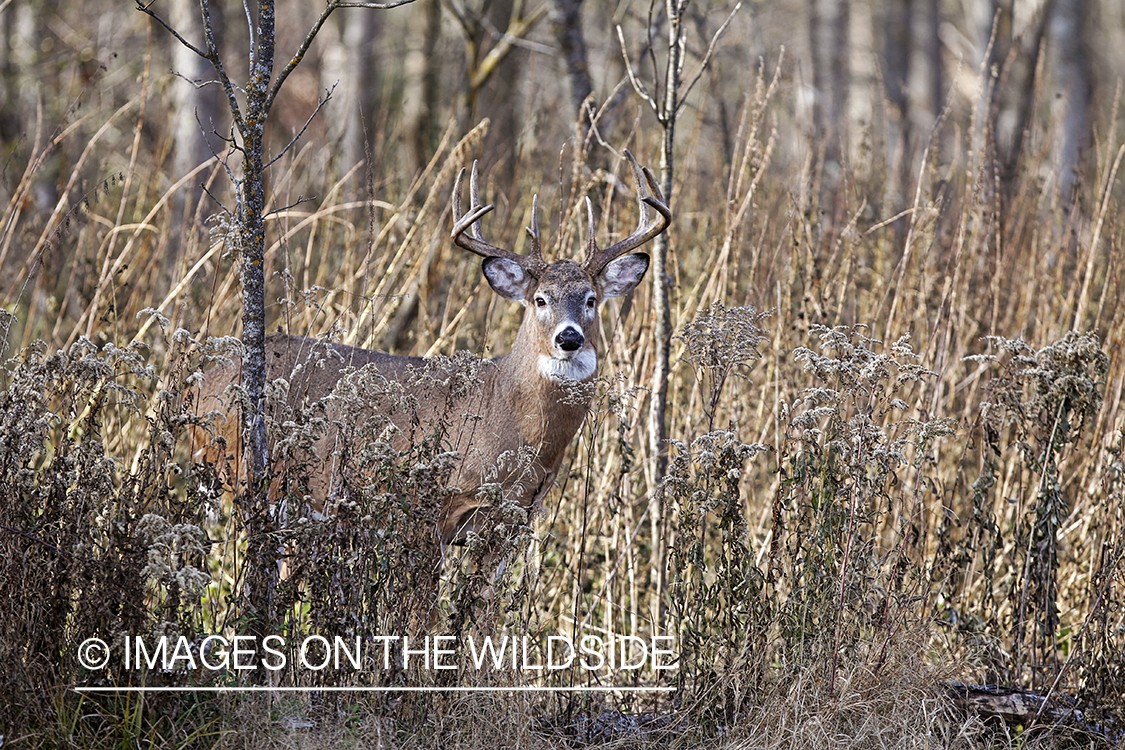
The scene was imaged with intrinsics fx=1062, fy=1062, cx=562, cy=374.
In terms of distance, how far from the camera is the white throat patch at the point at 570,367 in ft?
13.6

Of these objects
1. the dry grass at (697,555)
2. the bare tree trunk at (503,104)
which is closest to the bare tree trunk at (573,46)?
the bare tree trunk at (503,104)

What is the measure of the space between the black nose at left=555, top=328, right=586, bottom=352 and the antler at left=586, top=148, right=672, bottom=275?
394 mm

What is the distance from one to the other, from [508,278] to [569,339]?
50 cm

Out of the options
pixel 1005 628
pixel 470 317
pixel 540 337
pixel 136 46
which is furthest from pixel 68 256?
pixel 136 46

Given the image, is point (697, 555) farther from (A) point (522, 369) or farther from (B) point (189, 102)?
(B) point (189, 102)

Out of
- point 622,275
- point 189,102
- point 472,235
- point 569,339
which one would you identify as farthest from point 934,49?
point 569,339

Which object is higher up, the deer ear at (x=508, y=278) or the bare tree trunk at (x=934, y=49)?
the bare tree trunk at (x=934, y=49)

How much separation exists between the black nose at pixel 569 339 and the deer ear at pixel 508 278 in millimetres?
416

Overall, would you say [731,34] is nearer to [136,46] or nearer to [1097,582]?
[1097,582]

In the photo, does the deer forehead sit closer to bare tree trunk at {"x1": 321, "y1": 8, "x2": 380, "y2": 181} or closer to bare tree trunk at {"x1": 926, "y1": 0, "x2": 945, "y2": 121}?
bare tree trunk at {"x1": 321, "y1": 8, "x2": 380, "y2": 181}

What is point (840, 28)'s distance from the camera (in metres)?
19.2

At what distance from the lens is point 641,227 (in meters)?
4.27

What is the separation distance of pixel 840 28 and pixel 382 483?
1816 cm

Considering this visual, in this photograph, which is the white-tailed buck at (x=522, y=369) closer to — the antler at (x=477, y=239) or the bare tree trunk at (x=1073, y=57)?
the antler at (x=477, y=239)
